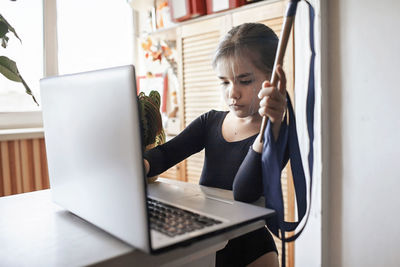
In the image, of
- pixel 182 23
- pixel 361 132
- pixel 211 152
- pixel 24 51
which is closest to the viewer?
pixel 211 152

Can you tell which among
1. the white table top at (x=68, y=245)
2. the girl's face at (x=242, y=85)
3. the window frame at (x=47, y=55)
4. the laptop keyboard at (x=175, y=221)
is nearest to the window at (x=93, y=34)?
the window frame at (x=47, y=55)

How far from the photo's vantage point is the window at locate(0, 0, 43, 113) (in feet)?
7.68

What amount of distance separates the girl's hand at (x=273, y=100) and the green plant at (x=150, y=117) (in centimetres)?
30

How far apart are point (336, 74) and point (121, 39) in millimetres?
1879

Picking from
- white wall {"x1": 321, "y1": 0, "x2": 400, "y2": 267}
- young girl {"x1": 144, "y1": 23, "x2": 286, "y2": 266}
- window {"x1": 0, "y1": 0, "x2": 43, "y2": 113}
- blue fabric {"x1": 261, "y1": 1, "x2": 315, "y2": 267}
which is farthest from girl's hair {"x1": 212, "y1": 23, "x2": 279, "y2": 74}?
window {"x1": 0, "y1": 0, "x2": 43, "y2": 113}

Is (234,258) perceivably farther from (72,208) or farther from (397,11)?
(397,11)

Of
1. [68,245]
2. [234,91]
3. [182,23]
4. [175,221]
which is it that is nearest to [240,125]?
[234,91]

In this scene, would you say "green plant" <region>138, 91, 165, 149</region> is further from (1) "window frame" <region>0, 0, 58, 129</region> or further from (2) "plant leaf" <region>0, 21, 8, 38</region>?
(1) "window frame" <region>0, 0, 58, 129</region>

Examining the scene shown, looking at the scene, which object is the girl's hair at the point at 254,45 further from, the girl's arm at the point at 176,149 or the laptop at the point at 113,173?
the laptop at the point at 113,173

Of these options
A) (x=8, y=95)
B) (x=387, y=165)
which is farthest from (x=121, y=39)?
(x=387, y=165)

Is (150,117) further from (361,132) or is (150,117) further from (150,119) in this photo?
(361,132)

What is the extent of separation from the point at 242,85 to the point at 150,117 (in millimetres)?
252

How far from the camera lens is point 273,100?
0.69 meters

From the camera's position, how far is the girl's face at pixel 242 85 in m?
0.93
